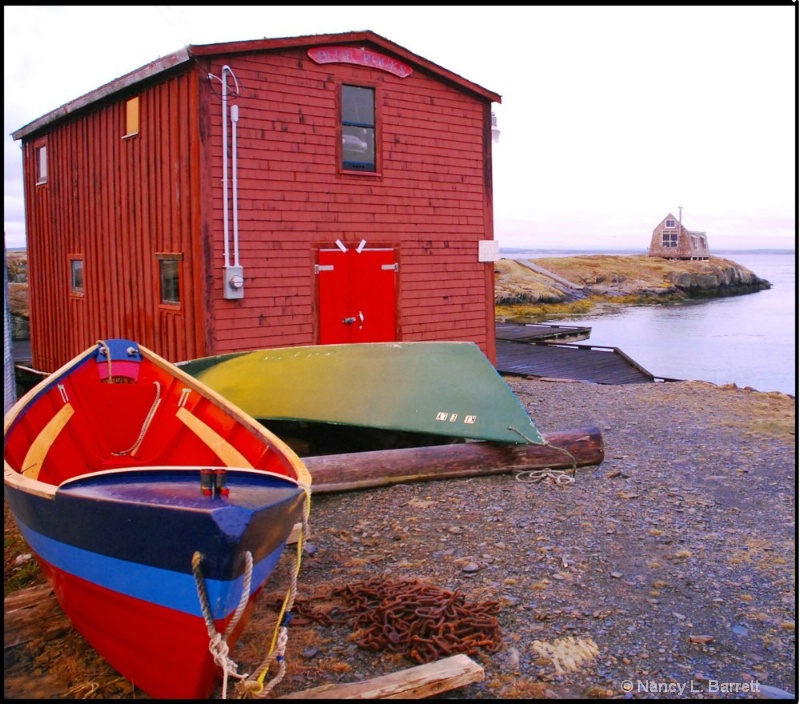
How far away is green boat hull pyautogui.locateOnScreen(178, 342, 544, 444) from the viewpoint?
8406 millimetres

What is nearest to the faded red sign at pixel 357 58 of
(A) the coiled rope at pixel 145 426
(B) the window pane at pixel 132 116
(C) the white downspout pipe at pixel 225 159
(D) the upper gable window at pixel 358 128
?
(D) the upper gable window at pixel 358 128

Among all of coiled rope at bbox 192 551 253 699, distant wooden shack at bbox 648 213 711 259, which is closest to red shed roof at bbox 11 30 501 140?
coiled rope at bbox 192 551 253 699

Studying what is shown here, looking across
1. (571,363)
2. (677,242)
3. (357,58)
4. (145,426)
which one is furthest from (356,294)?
(677,242)

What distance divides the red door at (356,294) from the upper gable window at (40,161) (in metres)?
7.51

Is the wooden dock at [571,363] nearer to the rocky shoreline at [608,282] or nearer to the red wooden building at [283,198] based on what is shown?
the red wooden building at [283,198]

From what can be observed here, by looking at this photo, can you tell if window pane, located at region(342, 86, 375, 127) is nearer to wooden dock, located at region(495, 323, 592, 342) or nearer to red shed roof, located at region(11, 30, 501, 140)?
red shed roof, located at region(11, 30, 501, 140)

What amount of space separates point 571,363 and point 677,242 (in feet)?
232

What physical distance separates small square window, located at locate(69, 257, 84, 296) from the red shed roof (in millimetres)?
2676

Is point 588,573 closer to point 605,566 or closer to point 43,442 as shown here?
point 605,566

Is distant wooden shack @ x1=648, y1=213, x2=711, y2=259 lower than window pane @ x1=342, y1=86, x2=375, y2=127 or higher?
higher

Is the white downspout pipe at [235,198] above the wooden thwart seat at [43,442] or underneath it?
above

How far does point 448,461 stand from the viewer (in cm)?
792

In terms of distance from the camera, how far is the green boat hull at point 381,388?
841cm

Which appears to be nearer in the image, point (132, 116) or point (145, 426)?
point (145, 426)
